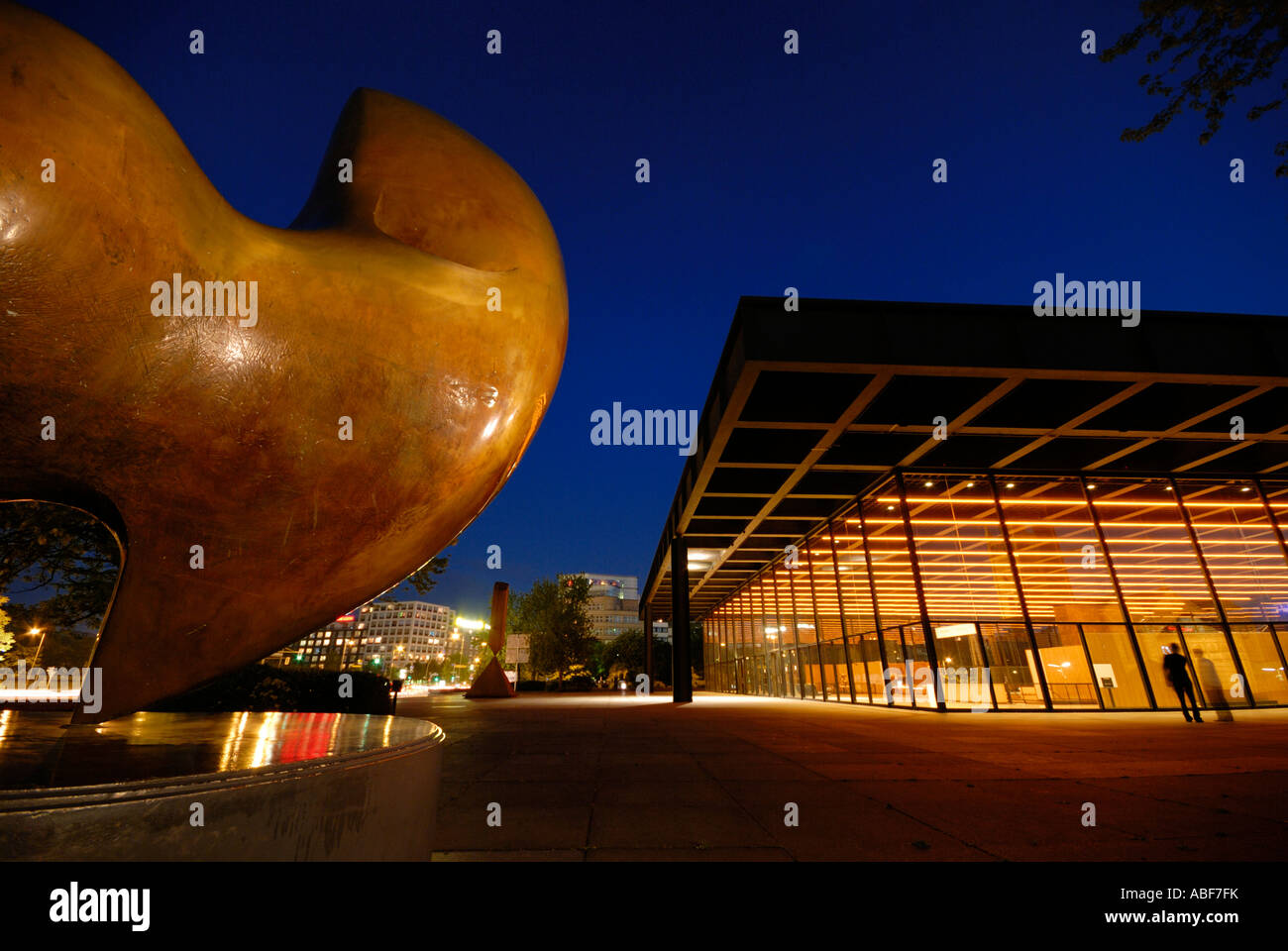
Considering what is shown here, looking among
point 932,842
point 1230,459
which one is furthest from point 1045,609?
point 932,842

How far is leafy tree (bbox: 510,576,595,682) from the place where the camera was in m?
43.4

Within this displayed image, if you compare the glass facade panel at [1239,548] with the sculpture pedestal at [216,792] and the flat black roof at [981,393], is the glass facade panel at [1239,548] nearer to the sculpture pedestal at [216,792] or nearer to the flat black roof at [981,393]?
the flat black roof at [981,393]

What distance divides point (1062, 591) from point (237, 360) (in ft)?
55.5

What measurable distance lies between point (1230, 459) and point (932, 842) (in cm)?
1732

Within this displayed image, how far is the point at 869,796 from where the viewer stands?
4254 millimetres

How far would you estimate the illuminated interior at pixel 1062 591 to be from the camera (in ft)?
42.8

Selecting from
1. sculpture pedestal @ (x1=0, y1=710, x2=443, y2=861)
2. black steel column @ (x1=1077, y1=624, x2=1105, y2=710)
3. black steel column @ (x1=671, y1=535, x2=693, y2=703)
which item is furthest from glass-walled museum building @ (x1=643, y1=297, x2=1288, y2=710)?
sculpture pedestal @ (x1=0, y1=710, x2=443, y2=861)

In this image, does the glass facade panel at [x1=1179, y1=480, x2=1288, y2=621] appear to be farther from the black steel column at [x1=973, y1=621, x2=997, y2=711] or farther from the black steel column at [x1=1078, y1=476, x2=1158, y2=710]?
the black steel column at [x1=973, y1=621, x2=997, y2=711]

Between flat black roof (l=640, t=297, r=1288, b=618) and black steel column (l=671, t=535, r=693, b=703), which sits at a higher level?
flat black roof (l=640, t=297, r=1288, b=618)

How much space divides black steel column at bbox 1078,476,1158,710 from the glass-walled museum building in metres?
0.04

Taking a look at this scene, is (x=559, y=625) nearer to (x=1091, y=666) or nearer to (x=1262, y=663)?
(x=1091, y=666)
